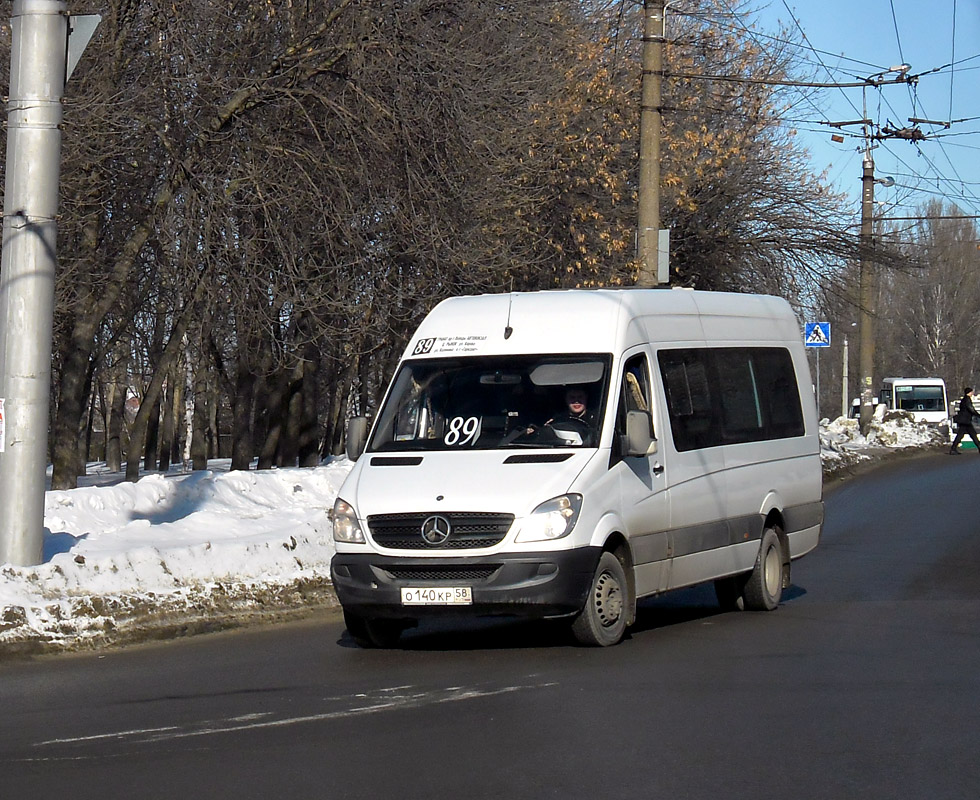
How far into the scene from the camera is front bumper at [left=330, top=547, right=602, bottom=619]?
8.80 metres

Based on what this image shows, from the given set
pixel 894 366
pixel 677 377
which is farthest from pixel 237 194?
→ pixel 894 366

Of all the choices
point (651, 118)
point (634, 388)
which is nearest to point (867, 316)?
point (651, 118)

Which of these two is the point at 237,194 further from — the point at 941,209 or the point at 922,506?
the point at 941,209

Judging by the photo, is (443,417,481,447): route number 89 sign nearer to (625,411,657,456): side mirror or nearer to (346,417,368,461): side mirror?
(346,417,368,461): side mirror

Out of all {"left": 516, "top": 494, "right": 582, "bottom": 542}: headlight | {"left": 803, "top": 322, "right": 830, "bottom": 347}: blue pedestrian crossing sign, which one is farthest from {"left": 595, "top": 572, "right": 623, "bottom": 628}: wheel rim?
{"left": 803, "top": 322, "right": 830, "bottom": 347}: blue pedestrian crossing sign

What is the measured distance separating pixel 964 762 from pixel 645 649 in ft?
11.3

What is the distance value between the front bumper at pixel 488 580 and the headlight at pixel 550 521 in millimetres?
111

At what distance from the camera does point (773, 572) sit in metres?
11.6

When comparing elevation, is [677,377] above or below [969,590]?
above

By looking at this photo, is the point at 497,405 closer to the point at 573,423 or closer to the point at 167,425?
the point at 573,423

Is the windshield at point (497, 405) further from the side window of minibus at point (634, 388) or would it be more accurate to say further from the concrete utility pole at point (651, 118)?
the concrete utility pole at point (651, 118)

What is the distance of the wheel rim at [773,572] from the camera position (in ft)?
37.7

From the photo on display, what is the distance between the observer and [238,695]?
790 cm

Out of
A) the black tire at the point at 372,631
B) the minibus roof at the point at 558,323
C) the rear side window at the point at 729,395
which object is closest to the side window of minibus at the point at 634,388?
the minibus roof at the point at 558,323
